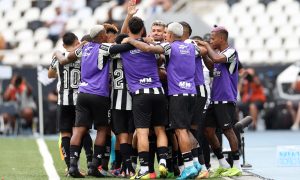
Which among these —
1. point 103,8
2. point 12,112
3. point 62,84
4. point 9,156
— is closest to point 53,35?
point 103,8

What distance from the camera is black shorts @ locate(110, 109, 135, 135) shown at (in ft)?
45.2

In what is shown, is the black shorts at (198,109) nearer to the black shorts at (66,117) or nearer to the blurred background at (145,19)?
the black shorts at (66,117)

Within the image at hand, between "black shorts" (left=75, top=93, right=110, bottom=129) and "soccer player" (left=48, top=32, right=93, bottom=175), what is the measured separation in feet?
1.85

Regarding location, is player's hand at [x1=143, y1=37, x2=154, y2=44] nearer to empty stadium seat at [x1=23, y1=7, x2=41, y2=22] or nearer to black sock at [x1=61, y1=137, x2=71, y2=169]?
black sock at [x1=61, y1=137, x2=71, y2=169]

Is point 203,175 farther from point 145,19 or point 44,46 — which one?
point 44,46

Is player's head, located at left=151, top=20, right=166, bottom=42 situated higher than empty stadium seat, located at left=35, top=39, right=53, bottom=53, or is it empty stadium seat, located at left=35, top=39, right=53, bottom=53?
empty stadium seat, located at left=35, top=39, right=53, bottom=53

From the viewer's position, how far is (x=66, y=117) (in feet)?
48.5

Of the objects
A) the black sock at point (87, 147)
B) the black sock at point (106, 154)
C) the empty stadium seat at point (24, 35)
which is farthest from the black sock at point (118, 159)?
the empty stadium seat at point (24, 35)

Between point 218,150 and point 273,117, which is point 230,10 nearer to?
point 273,117

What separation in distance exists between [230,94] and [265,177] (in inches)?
54.9

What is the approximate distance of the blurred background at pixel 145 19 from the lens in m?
28.1

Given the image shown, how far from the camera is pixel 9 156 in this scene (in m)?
18.9

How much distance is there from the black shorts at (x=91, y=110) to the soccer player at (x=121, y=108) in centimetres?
13

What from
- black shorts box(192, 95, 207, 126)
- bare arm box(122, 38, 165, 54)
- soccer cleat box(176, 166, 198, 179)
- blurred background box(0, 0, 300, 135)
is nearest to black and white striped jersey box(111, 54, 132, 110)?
bare arm box(122, 38, 165, 54)
